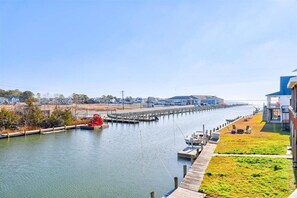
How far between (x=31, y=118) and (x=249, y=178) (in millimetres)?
42450

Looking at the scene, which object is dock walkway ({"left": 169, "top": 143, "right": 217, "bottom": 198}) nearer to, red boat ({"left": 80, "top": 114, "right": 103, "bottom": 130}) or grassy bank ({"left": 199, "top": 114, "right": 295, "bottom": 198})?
grassy bank ({"left": 199, "top": 114, "right": 295, "bottom": 198})

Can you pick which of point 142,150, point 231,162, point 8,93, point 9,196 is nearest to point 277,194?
point 231,162

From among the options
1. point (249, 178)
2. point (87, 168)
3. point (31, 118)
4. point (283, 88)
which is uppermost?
point (283, 88)

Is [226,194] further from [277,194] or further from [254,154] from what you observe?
[254,154]

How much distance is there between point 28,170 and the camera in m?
22.6

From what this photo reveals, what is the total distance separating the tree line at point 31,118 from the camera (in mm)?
42250

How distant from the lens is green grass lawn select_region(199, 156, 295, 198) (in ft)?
40.8

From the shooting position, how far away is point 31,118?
46531 mm

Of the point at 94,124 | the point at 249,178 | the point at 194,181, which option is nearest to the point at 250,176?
the point at 249,178

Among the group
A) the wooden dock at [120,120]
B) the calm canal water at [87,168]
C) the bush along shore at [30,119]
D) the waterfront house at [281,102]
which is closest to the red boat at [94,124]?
the bush along shore at [30,119]

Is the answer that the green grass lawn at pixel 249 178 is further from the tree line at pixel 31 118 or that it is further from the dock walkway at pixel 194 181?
the tree line at pixel 31 118

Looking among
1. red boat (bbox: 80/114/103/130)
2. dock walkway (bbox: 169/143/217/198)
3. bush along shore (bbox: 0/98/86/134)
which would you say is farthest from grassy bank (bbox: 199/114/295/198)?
bush along shore (bbox: 0/98/86/134)

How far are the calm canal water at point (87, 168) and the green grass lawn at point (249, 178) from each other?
12.6 feet

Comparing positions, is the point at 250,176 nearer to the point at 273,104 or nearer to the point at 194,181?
the point at 194,181
